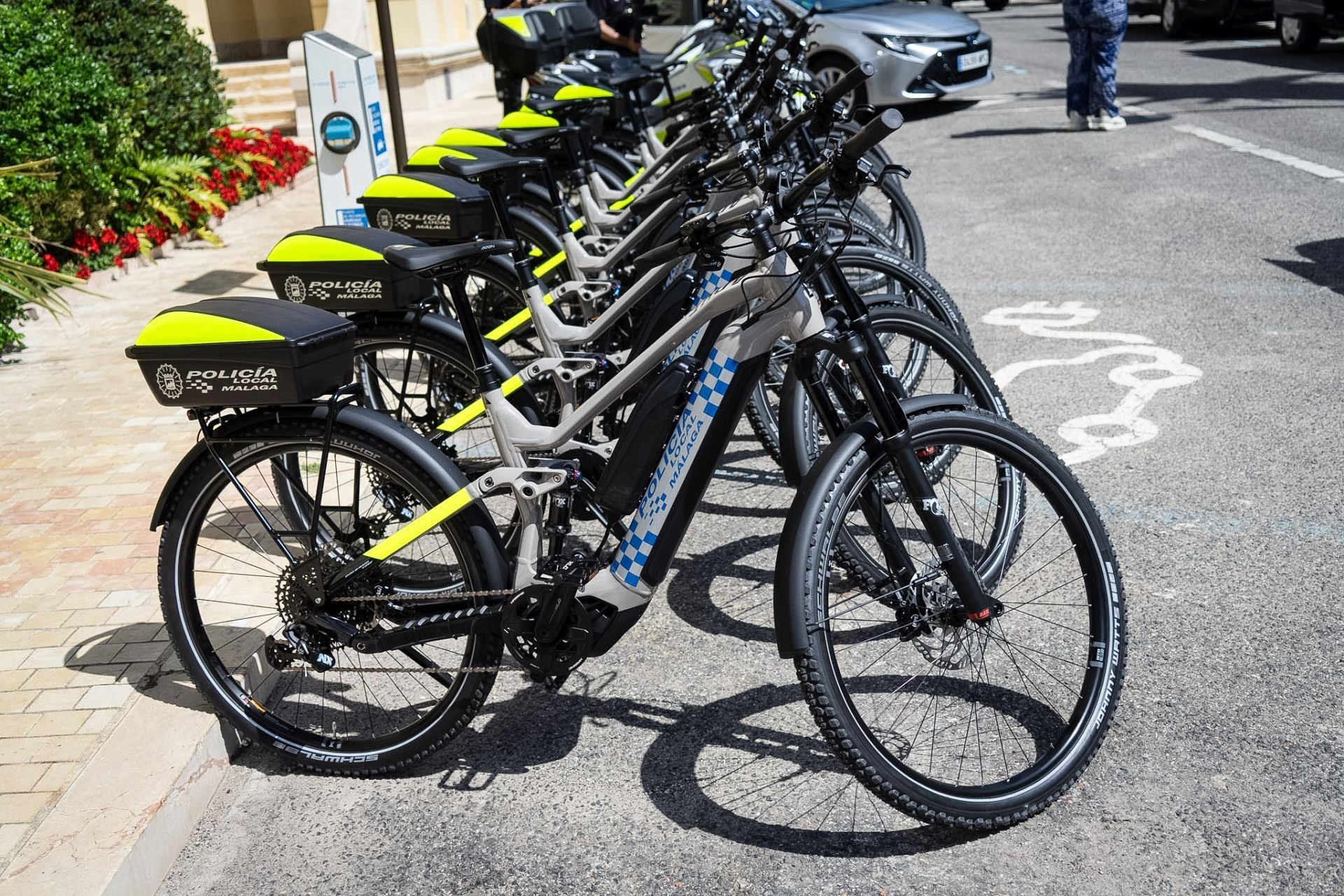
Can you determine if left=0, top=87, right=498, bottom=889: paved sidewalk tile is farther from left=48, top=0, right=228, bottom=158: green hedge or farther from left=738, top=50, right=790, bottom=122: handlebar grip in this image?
left=738, top=50, right=790, bottom=122: handlebar grip

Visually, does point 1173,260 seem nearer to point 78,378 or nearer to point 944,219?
point 944,219

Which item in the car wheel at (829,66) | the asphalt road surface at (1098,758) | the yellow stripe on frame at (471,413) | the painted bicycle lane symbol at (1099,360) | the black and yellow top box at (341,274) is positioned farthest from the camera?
the car wheel at (829,66)

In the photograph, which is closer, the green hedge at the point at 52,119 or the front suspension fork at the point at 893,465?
the front suspension fork at the point at 893,465

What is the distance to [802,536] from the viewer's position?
2822 mm

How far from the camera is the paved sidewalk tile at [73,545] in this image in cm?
340

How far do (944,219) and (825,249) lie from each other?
6.92m

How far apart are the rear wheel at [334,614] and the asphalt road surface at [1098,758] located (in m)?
0.16

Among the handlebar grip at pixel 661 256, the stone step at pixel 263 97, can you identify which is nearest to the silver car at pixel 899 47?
the stone step at pixel 263 97

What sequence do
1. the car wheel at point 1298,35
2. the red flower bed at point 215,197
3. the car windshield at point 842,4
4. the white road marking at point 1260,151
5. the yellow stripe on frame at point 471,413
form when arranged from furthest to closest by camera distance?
the car wheel at point 1298,35 < the car windshield at point 842,4 < the white road marking at point 1260,151 < the red flower bed at point 215,197 < the yellow stripe on frame at point 471,413

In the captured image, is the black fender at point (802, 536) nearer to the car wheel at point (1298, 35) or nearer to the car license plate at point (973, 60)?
the car license plate at point (973, 60)

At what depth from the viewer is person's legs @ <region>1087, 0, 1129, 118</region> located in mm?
11852

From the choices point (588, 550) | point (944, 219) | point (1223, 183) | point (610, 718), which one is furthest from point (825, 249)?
point (1223, 183)

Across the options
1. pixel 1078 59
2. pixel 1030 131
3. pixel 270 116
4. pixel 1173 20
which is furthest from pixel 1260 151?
pixel 270 116

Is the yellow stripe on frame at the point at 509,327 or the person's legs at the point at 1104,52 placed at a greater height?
the person's legs at the point at 1104,52
